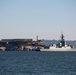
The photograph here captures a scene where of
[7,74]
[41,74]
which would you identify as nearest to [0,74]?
[7,74]

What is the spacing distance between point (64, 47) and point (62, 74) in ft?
472

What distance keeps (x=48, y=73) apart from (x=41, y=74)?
193 centimetres

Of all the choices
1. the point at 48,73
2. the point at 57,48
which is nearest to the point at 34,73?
the point at 48,73

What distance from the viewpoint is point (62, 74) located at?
55531 mm

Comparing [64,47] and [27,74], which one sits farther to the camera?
[64,47]

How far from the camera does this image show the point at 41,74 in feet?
182

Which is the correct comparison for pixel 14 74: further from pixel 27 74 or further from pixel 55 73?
pixel 55 73

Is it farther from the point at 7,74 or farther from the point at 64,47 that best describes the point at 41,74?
the point at 64,47

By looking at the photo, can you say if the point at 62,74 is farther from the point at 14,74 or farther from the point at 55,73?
the point at 14,74

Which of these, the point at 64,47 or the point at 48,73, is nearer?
the point at 48,73

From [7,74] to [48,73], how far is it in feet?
17.2

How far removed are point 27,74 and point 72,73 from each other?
5.74m

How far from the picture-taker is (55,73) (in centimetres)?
5756

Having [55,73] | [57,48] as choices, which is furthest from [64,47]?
[55,73]
